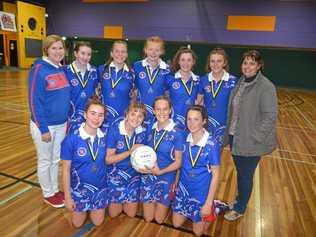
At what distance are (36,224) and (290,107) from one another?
31.7ft

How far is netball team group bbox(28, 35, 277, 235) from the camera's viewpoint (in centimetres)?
244

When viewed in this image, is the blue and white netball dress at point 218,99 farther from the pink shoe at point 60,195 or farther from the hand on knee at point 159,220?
the pink shoe at point 60,195

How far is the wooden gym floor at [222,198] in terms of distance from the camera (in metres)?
2.51

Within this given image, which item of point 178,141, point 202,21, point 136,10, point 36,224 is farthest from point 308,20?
point 36,224

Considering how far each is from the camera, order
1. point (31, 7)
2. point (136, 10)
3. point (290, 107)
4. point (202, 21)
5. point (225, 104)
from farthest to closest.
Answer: point (31, 7) → point (136, 10) → point (202, 21) → point (290, 107) → point (225, 104)

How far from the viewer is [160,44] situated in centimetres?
318

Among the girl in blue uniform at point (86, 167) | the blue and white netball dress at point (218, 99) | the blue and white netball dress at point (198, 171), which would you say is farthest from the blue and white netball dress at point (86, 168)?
the blue and white netball dress at point (218, 99)

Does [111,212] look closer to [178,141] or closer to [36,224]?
[36,224]

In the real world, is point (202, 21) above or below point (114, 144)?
above

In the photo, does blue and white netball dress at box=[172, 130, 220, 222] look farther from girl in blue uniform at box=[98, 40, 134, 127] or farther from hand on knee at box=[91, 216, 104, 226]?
girl in blue uniform at box=[98, 40, 134, 127]

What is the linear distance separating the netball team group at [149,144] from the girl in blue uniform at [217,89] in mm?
11

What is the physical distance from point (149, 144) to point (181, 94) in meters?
0.86

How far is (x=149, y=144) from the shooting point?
2678 millimetres

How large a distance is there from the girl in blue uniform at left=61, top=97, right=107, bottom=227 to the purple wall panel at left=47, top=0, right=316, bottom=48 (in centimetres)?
1306
